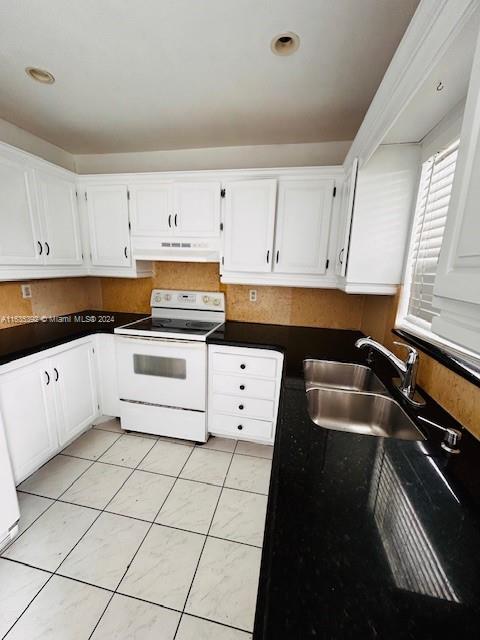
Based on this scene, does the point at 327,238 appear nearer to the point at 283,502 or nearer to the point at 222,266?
the point at 222,266

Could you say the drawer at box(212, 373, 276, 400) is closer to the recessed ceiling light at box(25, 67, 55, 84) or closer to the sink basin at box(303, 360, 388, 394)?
the sink basin at box(303, 360, 388, 394)

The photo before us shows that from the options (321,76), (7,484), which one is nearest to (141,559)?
(7,484)

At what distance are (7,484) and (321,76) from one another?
2.71 m

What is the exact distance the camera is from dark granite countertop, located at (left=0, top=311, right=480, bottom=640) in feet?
1.41

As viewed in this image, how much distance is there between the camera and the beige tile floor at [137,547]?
1131 millimetres

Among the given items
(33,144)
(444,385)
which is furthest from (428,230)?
(33,144)

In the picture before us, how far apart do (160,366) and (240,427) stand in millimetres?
808

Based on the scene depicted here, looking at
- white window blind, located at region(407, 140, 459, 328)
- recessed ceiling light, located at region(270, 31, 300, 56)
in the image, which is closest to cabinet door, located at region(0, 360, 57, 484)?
recessed ceiling light, located at region(270, 31, 300, 56)

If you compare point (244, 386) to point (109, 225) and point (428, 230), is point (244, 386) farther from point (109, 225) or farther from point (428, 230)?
point (109, 225)

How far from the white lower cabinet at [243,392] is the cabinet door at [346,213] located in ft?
2.49

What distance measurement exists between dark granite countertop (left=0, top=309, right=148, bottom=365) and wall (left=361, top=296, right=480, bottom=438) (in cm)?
Answer: 206

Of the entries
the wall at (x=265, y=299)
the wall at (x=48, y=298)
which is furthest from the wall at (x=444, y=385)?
the wall at (x=48, y=298)

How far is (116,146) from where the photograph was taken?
236cm

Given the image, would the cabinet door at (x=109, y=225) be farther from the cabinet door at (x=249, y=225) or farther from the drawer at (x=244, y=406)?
the drawer at (x=244, y=406)
